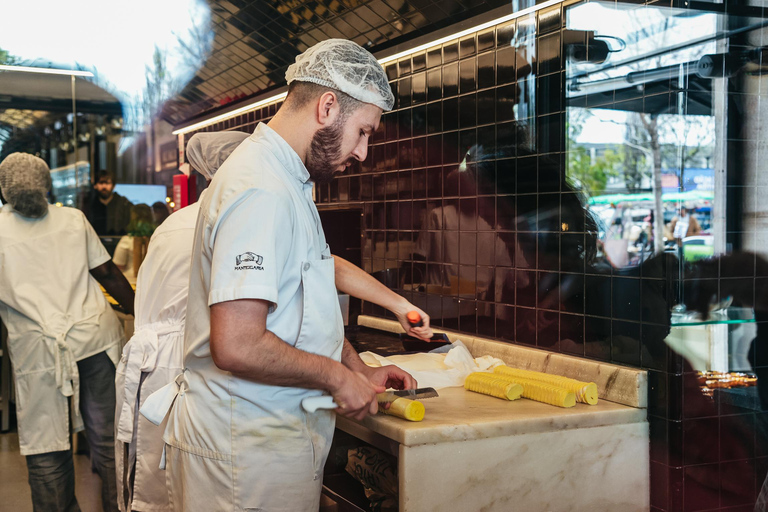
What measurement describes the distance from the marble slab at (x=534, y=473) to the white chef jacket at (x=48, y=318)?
1847 mm

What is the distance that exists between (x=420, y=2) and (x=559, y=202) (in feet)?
2.94

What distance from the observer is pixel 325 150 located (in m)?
1.44

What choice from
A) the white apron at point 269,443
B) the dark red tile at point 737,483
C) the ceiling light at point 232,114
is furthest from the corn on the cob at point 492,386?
the ceiling light at point 232,114

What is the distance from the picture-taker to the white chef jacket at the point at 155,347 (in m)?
2.27

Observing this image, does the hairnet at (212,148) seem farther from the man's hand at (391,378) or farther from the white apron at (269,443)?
the white apron at (269,443)

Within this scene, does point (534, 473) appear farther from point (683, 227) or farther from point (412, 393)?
point (683, 227)

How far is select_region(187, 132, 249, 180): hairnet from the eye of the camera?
Result: 227cm

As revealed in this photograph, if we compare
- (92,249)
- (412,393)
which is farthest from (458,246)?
(92,249)

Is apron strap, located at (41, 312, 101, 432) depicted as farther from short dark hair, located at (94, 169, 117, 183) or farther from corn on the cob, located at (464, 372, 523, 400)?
corn on the cob, located at (464, 372, 523, 400)

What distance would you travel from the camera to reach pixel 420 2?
2473mm

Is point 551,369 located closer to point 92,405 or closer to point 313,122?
point 313,122

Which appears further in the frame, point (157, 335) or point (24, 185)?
point (24, 185)

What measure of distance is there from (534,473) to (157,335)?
128 cm

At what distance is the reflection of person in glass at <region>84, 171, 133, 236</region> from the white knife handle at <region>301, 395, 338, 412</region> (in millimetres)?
3254
